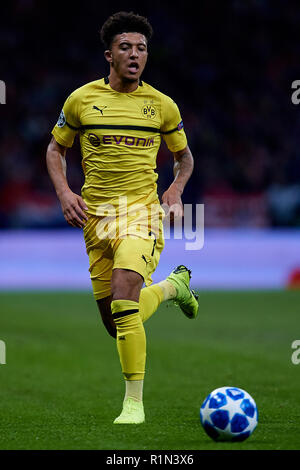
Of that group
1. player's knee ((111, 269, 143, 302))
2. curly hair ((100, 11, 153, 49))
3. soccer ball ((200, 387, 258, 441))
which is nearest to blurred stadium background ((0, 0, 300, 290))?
curly hair ((100, 11, 153, 49))

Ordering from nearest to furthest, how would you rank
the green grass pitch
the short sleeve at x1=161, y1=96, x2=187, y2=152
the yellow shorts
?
the green grass pitch, the yellow shorts, the short sleeve at x1=161, y1=96, x2=187, y2=152

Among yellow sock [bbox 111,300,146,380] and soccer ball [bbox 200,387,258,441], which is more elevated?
yellow sock [bbox 111,300,146,380]

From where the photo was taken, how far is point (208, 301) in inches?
583

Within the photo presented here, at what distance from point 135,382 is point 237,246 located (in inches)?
488

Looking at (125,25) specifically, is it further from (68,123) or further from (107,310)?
(107,310)

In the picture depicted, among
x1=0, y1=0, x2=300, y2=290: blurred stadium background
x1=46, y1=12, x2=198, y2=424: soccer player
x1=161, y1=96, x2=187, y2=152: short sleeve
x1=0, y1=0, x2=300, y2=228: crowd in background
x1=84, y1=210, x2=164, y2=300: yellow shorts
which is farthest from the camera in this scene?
x1=0, y1=0, x2=300, y2=228: crowd in background

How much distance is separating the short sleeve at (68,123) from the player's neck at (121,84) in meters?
0.27

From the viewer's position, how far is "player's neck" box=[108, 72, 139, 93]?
18.1ft

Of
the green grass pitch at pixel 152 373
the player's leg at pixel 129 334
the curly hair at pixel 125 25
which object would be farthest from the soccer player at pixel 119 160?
the green grass pitch at pixel 152 373

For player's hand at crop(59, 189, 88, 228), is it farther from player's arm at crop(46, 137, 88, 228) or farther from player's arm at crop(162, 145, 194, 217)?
player's arm at crop(162, 145, 194, 217)

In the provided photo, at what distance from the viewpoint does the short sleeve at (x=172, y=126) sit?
5.63 metres

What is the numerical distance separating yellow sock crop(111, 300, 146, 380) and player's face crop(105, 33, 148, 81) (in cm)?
146

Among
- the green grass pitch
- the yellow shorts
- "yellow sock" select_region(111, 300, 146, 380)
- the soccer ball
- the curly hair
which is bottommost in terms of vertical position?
the green grass pitch
